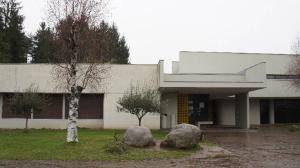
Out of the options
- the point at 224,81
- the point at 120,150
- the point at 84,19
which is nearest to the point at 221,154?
the point at 120,150

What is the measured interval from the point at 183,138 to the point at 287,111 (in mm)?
28998

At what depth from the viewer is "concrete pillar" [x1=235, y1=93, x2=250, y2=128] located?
101 feet

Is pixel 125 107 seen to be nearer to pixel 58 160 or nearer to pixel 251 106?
pixel 58 160

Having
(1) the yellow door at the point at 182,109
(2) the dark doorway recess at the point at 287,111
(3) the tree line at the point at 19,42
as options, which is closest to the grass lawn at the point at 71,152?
(1) the yellow door at the point at 182,109

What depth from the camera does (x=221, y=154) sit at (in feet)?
48.4

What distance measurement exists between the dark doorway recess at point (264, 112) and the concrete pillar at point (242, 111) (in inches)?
335

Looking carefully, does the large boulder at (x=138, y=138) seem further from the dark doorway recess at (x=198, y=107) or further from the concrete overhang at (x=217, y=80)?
the dark doorway recess at (x=198, y=107)

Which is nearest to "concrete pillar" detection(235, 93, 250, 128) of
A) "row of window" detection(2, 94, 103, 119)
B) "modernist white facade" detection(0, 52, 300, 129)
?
"modernist white facade" detection(0, 52, 300, 129)

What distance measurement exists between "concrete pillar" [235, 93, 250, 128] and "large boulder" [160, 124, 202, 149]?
15469 mm

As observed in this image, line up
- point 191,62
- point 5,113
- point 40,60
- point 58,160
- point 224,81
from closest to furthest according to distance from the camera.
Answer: point 58,160, point 224,81, point 5,113, point 191,62, point 40,60

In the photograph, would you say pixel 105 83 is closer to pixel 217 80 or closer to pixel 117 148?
pixel 217 80

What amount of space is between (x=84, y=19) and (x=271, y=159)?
10.6 m

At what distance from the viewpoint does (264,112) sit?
4112cm

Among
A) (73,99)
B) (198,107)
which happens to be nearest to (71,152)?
(73,99)
